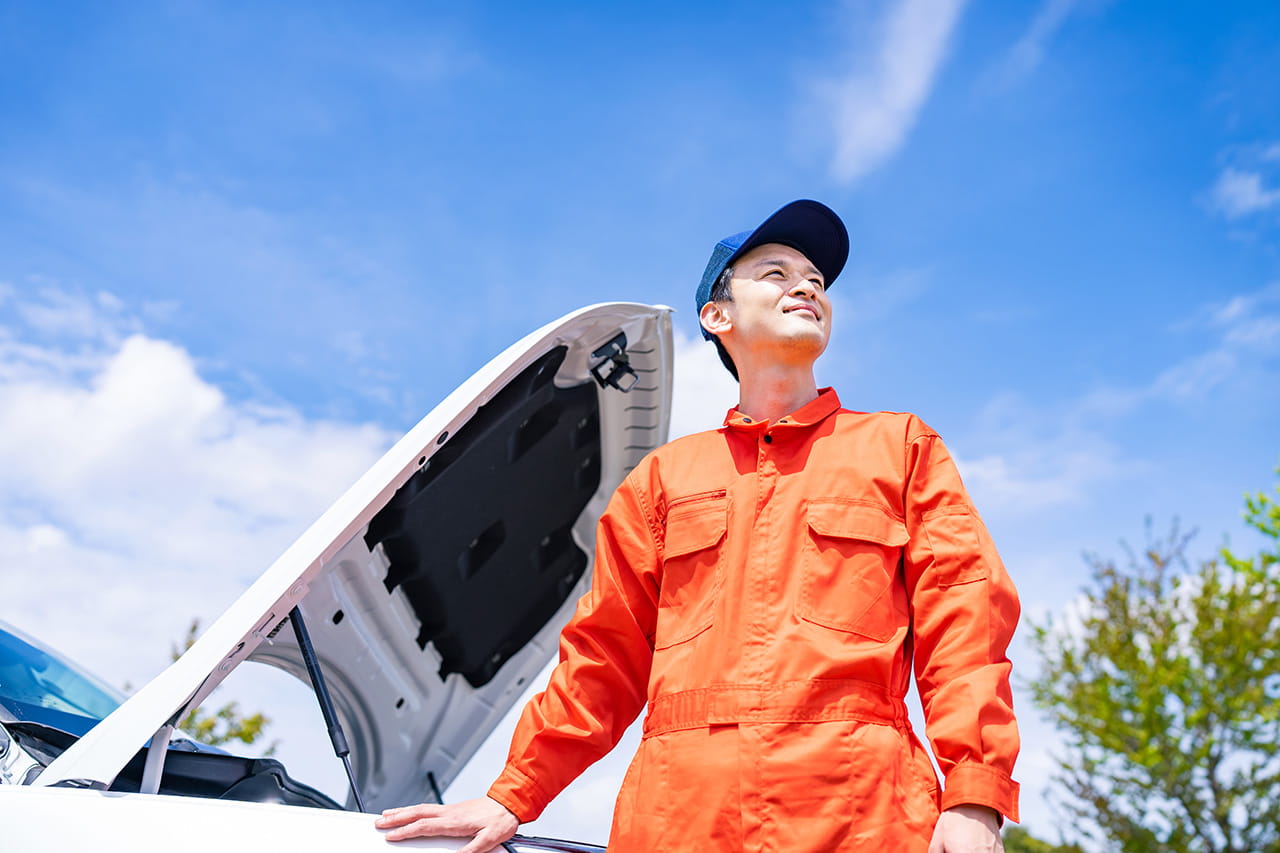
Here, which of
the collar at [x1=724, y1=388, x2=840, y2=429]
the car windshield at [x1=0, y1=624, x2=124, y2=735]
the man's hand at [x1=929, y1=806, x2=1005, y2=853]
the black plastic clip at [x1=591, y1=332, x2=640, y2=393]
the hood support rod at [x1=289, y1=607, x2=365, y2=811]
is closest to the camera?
the man's hand at [x1=929, y1=806, x2=1005, y2=853]

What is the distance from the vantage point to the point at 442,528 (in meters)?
2.74

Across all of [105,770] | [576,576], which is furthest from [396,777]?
[105,770]

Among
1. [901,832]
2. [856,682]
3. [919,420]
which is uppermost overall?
[919,420]

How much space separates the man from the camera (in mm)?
1595

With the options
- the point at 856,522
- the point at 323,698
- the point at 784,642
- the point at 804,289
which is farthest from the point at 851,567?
the point at 323,698

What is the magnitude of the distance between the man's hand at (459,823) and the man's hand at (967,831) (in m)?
0.75

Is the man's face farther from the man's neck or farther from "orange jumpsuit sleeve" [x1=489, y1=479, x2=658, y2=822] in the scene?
"orange jumpsuit sleeve" [x1=489, y1=479, x2=658, y2=822]

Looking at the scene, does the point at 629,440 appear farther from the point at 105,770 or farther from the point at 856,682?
the point at 105,770

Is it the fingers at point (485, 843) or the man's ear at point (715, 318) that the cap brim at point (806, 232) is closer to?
the man's ear at point (715, 318)

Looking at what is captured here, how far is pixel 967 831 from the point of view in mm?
1528

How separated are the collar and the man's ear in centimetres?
28

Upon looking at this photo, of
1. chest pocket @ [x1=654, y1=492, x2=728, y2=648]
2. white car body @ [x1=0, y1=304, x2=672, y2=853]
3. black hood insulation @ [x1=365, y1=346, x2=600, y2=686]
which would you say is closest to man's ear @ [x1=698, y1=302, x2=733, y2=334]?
white car body @ [x1=0, y1=304, x2=672, y2=853]

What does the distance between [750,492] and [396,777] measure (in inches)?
75.3

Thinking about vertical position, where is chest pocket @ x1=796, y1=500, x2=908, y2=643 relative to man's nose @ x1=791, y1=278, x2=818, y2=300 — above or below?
below
